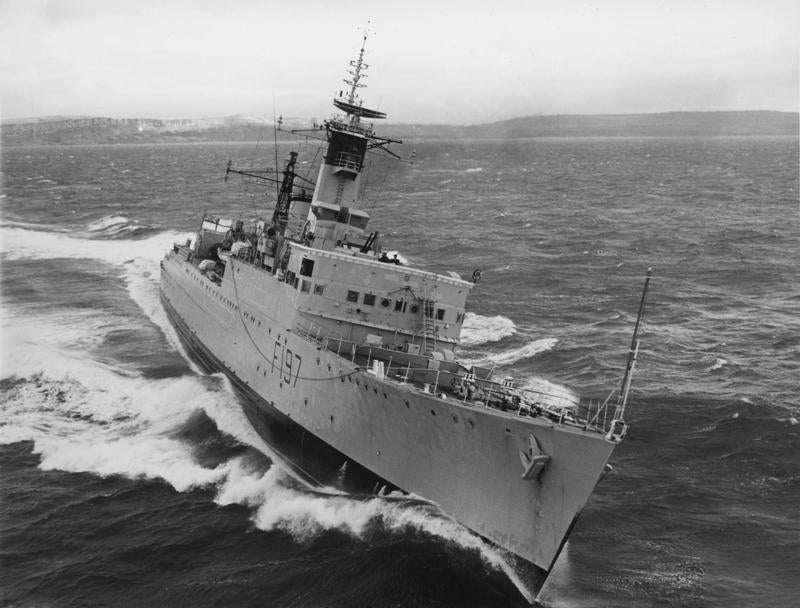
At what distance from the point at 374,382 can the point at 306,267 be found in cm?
514

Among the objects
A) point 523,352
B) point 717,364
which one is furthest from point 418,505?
point 717,364

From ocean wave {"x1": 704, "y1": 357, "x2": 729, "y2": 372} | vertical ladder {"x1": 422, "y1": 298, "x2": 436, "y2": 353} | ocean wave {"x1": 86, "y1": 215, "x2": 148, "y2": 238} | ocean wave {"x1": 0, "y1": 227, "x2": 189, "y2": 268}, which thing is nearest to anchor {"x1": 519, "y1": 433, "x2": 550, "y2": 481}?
vertical ladder {"x1": 422, "y1": 298, "x2": 436, "y2": 353}

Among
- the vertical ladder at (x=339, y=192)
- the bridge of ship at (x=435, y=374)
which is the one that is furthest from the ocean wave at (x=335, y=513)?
the vertical ladder at (x=339, y=192)

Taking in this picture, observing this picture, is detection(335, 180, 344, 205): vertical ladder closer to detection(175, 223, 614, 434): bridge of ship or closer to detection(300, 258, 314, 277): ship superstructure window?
detection(175, 223, 614, 434): bridge of ship

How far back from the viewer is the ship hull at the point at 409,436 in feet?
46.1

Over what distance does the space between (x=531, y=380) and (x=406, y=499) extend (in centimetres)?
981

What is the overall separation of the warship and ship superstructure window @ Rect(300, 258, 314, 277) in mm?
34

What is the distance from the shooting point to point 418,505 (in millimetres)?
16828

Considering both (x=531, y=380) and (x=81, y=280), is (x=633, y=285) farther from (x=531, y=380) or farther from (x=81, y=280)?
(x=81, y=280)

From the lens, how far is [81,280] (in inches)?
1592

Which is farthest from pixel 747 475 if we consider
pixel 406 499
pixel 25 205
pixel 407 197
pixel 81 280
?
pixel 25 205

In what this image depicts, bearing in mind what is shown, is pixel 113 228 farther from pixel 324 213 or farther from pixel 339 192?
pixel 324 213

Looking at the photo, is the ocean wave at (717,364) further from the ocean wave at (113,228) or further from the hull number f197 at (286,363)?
the ocean wave at (113,228)

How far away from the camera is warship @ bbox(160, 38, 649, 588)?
14.4 m
